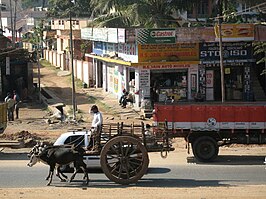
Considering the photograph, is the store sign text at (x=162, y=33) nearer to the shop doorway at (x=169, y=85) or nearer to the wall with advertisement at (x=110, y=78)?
the shop doorway at (x=169, y=85)

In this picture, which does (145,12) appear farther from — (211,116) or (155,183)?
(155,183)

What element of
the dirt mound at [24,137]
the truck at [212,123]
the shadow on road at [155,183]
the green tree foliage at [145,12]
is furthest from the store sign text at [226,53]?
the shadow on road at [155,183]

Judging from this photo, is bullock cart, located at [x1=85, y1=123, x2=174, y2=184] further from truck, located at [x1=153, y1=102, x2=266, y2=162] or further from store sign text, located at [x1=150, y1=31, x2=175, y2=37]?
store sign text, located at [x1=150, y1=31, x2=175, y2=37]

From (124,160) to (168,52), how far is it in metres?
19.9

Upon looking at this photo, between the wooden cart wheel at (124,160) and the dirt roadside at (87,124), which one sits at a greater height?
the wooden cart wheel at (124,160)

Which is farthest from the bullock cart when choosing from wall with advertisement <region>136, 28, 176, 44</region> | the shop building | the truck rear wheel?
wall with advertisement <region>136, 28, 176, 44</region>

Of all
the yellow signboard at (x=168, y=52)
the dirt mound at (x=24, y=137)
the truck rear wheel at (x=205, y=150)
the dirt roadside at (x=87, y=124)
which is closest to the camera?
the dirt roadside at (x=87, y=124)

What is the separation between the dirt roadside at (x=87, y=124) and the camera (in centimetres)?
1498

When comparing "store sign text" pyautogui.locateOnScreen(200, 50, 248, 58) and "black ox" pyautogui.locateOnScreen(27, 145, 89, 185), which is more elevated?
"store sign text" pyautogui.locateOnScreen(200, 50, 248, 58)

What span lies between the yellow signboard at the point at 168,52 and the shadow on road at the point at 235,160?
14445 millimetres

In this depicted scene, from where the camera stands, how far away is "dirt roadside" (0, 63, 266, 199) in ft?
49.2

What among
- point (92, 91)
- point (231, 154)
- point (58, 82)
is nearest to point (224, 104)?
point (231, 154)

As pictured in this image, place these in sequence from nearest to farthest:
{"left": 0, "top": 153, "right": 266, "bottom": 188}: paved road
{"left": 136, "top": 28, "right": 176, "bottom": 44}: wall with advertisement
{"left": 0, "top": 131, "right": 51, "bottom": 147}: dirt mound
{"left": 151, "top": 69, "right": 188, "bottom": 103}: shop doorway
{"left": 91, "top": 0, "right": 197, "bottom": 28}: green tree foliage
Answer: {"left": 0, "top": 153, "right": 266, "bottom": 188}: paved road, {"left": 0, "top": 131, "right": 51, "bottom": 147}: dirt mound, {"left": 136, "top": 28, "right": 176, "bottom": 44}: wall with advertisement, {"left": 151, "top": 69, "right": 188, "bottom": 103}: shop doorway, {"left": 91, "top": 0, "right": 197, "bottom": 28}: green tree foliage

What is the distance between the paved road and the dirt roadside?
67 centimetres
